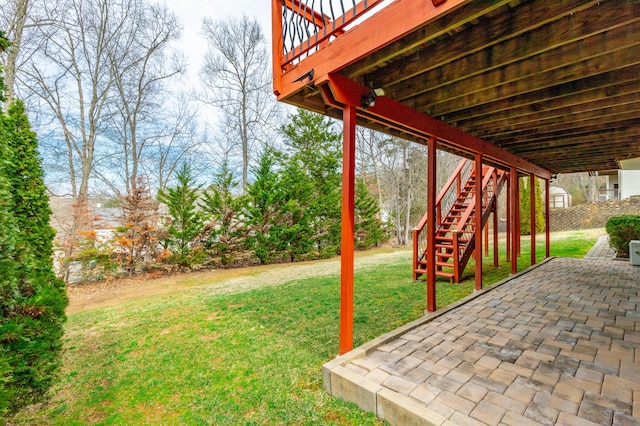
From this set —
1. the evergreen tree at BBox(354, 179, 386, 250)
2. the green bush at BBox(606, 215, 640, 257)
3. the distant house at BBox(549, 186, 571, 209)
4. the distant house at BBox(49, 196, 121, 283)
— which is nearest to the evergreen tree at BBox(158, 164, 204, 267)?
the distant house at BBox(49, 196, 121, 283)

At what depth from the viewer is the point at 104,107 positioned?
422 inches

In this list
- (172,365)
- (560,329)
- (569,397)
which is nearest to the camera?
(569,397)

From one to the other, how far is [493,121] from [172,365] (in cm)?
472

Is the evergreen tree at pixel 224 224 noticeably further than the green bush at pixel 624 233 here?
Yes

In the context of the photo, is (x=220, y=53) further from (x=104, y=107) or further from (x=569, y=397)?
(x=569, y=397)

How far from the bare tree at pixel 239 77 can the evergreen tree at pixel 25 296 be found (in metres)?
10.0

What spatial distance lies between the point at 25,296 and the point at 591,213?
2210cm

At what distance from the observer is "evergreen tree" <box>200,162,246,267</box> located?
909 cm

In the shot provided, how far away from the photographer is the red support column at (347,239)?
263cm

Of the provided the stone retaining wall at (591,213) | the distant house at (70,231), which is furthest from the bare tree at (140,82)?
the stone retaining wall at (591,213)

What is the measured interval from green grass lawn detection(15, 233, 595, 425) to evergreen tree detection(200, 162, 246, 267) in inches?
145

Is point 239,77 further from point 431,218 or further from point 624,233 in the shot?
point 624,233

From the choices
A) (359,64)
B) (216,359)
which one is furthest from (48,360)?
(359,64)

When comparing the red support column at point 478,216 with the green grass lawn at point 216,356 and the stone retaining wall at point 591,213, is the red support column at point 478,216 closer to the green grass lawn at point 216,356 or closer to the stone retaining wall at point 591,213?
the green grass lawn at point 216,356
